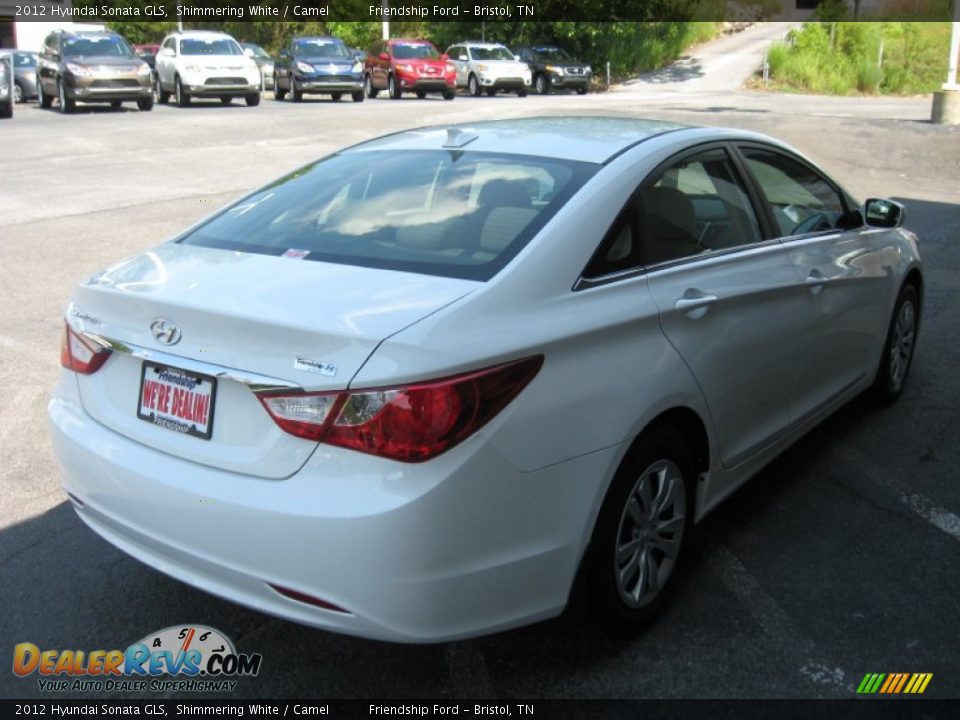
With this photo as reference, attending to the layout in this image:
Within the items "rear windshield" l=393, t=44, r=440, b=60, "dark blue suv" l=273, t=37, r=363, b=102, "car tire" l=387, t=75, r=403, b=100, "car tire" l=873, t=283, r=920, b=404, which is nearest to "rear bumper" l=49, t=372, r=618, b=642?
"car tire" l=873, t=283, r=920, b=404

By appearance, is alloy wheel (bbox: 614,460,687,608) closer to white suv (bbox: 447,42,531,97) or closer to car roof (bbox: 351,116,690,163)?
car roof (bbox: 351,116,690,163)

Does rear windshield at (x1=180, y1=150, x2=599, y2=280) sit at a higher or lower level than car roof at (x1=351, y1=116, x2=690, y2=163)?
lower

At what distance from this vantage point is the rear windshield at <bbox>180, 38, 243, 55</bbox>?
27.9 meters

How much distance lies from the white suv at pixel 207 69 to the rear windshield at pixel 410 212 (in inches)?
969

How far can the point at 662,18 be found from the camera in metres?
46.2

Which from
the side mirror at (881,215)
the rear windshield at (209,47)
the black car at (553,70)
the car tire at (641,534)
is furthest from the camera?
the black car at (553,70)

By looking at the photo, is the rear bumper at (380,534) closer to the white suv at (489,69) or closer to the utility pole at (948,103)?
the utility pole at (948,103)

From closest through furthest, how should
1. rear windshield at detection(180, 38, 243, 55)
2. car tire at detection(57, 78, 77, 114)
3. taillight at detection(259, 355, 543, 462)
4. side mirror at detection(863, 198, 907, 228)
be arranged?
taillight at detection(259, 355, 543, 462) → side mirror at detection(863, 198, 907, 228) → car tire at detection(57, 78, 77, 114) → rear windshield at detection(180, 38, 243, 55)

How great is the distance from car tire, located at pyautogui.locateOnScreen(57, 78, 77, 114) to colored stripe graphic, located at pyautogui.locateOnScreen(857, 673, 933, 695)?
25465mm

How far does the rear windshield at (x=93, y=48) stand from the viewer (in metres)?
25.7

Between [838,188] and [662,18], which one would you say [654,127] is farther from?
[662,18]

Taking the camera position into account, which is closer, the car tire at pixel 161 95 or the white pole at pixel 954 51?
the white pole at pixel 954 51

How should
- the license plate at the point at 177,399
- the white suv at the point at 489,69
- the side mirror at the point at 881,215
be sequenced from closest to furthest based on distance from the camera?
the license plate at the point at 177,399
the side mirror at the point at 881,215
the white suv at the point at 489,69

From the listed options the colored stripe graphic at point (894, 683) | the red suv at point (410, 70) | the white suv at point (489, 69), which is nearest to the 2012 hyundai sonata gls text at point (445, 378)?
the colored stripe graphic at point (894, 683)
